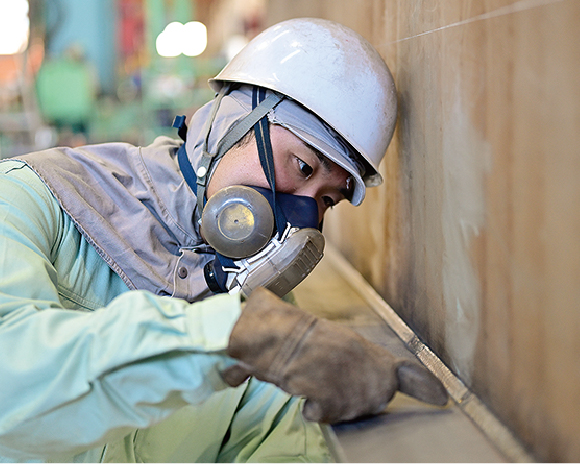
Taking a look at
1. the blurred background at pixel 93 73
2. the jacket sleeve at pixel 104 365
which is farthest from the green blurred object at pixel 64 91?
the jacket sleeve at pixel 104 365

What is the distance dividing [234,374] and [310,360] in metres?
0.13

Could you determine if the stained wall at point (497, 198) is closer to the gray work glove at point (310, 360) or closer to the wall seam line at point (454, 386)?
the wall seam line at point (454, 386)

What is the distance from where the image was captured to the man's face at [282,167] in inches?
63.4

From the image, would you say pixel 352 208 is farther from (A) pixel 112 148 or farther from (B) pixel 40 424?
(B) pixel 40 424

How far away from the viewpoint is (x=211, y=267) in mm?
1669

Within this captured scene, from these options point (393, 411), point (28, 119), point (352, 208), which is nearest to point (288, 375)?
point (393, 411)

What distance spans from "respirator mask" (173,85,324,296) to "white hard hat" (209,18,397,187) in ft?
0.25

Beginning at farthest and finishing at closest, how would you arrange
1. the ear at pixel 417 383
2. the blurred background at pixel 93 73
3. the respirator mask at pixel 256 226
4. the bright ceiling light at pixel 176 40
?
the bright ceiling light at pixel 176 40, the blurred background at pixel 93 73, the respirator mask at pixel 256 226, the ear at pixel 417 383

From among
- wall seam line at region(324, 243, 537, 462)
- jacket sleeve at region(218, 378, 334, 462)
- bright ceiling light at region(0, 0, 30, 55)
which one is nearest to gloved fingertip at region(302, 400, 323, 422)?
wall seam line at region(324, 243, 537, 462)

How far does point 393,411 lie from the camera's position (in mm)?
1135

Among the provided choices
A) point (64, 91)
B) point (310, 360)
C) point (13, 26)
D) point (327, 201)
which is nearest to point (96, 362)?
point (310, 360)

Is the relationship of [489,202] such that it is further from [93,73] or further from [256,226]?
[93,73]

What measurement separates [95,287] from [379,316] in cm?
99

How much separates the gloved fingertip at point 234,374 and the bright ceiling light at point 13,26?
1029 centimetres
